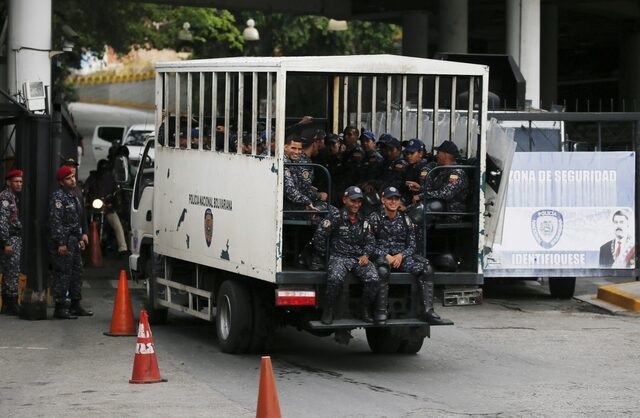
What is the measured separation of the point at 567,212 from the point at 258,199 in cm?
673

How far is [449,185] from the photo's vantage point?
12844 mm

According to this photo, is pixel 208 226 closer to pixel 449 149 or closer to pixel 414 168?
pixel 414 168

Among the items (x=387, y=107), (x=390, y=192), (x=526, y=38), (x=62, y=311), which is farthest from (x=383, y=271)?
(x=526, y=38)

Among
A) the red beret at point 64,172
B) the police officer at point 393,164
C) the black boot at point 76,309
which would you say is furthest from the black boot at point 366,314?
the black boot at point 76,309

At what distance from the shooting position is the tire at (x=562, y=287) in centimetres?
1852

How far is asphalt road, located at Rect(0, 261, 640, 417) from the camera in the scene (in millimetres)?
10484

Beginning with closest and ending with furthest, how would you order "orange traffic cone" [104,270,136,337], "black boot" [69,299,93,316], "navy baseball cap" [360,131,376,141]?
"navy baseball cap" [360,131,376,141], "orange traffic cone" [104,270,136,337], "black boot" [69,299,93,316]

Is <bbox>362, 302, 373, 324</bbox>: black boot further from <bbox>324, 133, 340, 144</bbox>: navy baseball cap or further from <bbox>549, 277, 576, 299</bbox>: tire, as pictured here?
<bbox>549, 277, 576, 299</bbox>: tire

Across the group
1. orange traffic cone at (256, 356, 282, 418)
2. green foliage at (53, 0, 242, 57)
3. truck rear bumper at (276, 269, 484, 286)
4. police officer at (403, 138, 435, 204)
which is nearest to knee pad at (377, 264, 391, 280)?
truck rear bumper at (276, 269, 484, 286)

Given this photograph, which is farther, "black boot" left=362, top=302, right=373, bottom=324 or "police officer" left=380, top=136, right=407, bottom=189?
"police officer" left=380, top=136, right=407, bottom=189

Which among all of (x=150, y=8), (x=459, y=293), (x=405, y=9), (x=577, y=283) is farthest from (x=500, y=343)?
(x=150, y=8)

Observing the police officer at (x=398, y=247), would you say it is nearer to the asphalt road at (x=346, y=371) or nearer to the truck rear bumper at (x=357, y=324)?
the truck rear bumper at (x=357, y=324)

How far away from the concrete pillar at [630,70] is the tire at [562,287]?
2514cm

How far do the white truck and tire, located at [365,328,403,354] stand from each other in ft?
0.05
